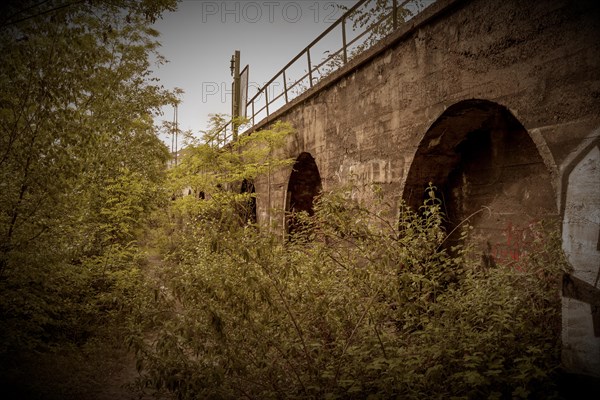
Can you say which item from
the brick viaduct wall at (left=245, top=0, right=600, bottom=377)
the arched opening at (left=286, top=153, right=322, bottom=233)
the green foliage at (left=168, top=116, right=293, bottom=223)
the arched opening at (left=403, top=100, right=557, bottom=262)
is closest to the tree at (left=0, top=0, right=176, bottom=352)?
the brick viaduct wall at (left=245, top=0, right=600, bottom=377)

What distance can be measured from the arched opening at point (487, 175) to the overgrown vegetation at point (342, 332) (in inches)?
39.2

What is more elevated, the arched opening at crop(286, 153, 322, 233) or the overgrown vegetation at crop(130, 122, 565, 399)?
the arched opening at crop(286, 153, 322, 233)

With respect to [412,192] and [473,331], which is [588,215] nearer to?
[473,331]

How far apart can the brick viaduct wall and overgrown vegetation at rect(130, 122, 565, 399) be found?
0.36 m

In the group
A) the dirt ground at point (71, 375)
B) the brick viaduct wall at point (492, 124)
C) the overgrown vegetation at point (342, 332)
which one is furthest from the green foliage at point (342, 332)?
the dirt ground at point (71, 375)

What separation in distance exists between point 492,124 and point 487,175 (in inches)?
25.8

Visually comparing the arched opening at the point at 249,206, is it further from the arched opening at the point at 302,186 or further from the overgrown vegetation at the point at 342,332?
the overgrown vegetation at the point at 342,332

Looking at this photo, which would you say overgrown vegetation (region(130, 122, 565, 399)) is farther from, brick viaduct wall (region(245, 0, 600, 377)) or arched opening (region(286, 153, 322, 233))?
arched opening (region(286, 153, 322, 233))

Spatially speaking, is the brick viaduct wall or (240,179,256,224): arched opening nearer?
the brick viaduct wall

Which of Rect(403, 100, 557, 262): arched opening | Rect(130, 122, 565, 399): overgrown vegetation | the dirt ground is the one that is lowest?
the dirt ground

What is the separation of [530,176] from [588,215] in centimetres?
163

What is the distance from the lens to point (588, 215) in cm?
246

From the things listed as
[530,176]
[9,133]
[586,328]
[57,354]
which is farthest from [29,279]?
[530,176]

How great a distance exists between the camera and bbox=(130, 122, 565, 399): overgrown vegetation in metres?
2.20
